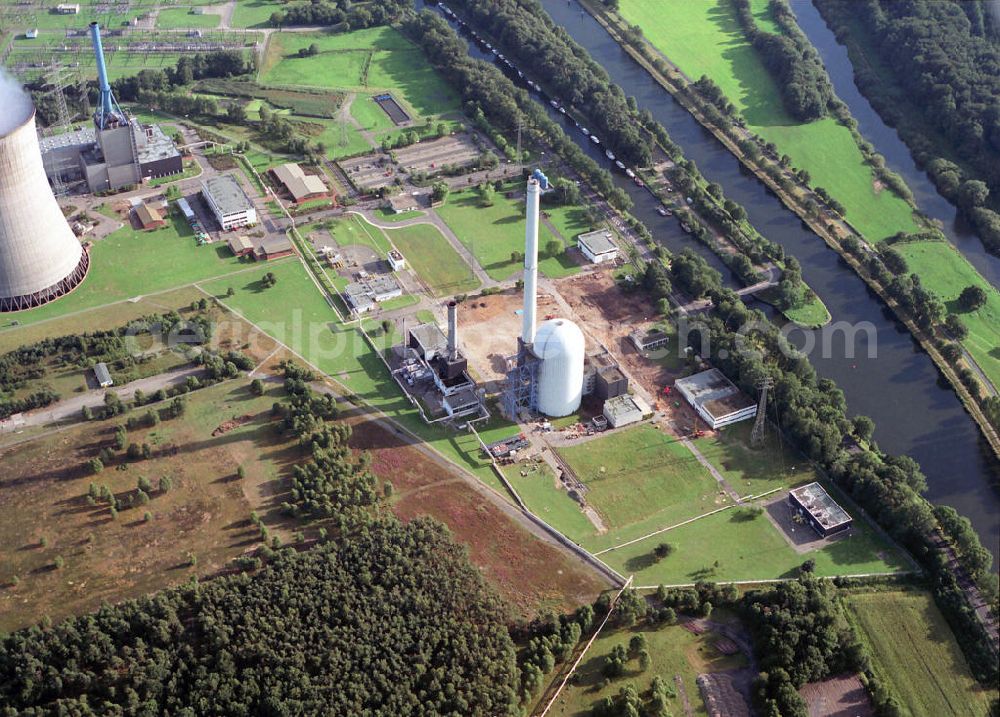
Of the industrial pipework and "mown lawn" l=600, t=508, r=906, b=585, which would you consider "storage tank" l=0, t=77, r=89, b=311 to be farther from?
"mown lawn" l=600, t=508, r=906, b=585

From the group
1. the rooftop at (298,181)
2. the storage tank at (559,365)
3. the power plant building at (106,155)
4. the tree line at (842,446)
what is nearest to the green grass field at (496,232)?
the rooftop at (298,181)

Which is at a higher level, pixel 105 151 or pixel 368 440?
pixel 105 151

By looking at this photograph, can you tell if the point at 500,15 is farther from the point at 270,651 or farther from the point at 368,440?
the point at 270,651

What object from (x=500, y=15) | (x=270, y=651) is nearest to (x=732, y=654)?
(x=270, y=651)

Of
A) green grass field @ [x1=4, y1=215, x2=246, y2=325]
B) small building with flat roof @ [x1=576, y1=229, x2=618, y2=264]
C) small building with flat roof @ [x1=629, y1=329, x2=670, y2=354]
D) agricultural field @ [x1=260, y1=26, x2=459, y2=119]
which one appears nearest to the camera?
small building with flat roof @ [x1=629, y1=329, x2=670, y2=354]

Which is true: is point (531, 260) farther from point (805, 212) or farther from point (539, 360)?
point (805, 212)

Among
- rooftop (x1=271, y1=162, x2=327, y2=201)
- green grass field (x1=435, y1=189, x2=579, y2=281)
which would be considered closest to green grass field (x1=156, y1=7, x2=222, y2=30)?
rooftop (x1=271, y1=162, x2=327, y2=201)

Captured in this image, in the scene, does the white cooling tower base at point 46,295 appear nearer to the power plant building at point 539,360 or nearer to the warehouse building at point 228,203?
the warehouse building at point 228,203
